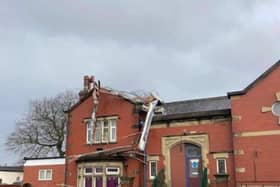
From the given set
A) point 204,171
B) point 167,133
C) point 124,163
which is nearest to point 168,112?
point 167,133

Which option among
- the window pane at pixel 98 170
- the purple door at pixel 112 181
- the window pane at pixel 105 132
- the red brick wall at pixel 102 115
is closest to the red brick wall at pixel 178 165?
the red brick wall at pixel 102 115

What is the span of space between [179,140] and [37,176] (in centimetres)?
1132

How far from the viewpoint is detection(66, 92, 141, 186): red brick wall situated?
24328 millimetres

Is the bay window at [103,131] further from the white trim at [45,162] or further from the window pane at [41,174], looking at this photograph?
the window pane at [41,174]

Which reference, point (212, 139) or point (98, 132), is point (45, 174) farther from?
point (212, 139)

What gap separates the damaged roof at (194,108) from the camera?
73.9 feet

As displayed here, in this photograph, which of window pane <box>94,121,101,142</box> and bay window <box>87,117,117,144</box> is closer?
bay window <box>87,117,117,144</box>

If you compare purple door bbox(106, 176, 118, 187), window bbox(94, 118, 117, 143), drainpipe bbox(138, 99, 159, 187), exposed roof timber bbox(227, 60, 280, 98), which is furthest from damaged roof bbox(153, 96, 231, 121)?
purple door bbox(106, 176, 118, 187)

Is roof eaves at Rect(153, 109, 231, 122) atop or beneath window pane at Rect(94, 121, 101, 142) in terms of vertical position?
atop

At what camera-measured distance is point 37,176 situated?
27.8 metres

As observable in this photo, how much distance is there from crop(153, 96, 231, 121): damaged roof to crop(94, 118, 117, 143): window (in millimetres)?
3046

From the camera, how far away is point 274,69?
2050 cm

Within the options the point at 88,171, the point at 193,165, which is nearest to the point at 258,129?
the point at 193,165

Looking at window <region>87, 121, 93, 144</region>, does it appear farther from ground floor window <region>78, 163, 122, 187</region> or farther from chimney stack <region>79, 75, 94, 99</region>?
chimney stack <region>79, 75, 94, 99</region>
